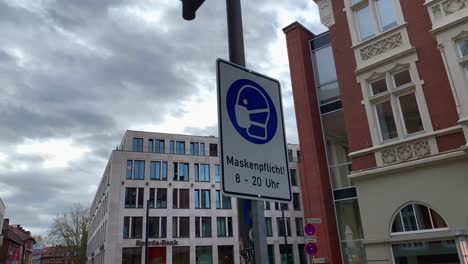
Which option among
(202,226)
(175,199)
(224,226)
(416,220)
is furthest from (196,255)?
(416,220)

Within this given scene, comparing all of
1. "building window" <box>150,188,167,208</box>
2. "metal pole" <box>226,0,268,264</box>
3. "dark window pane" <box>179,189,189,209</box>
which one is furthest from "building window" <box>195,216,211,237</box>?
"metal pole" <box>226,0,268,264</box>

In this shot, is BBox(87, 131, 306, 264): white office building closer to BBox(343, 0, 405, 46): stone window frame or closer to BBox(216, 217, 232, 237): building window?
BBox(216, 217, 232, 237): building window

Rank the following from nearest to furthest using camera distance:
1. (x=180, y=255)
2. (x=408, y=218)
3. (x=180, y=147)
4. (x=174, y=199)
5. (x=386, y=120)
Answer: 1. (x=408, y=218)
2. (x=386, y=120)
3. (x=180, y=255)
4. (x=174, y=199)
5. (x=180, y=147)

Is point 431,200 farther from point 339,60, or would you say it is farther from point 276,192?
point 276,192

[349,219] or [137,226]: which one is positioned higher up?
[137,226]

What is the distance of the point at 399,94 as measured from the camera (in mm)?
13148

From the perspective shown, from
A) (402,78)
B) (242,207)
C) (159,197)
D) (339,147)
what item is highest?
(159,197)

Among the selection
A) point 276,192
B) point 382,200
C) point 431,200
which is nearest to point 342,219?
point 382,200

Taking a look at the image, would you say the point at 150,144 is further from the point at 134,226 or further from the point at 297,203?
the point at 297,203

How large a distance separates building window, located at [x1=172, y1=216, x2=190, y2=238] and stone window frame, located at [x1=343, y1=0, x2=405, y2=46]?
44.8 m

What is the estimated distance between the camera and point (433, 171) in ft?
38.4

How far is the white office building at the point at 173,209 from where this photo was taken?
51.6m

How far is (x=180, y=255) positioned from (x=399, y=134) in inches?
1811

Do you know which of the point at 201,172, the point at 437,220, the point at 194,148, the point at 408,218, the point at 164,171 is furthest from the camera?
the point at 194,148
